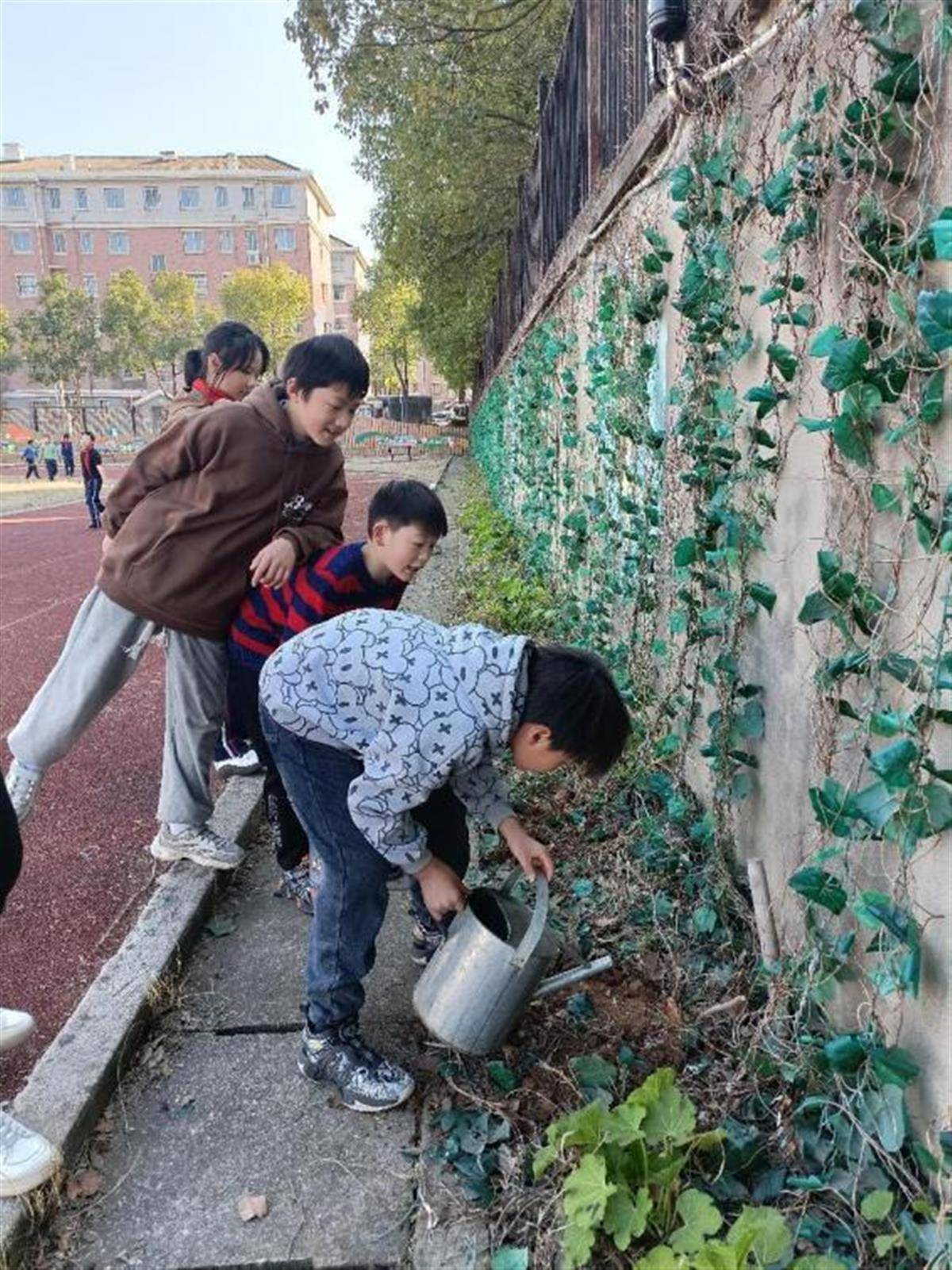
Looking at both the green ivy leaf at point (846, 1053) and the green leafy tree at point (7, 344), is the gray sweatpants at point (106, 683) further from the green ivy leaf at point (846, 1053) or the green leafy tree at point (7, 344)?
the green leafy tree at point (7, 344)

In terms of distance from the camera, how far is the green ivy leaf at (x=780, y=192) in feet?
6.20

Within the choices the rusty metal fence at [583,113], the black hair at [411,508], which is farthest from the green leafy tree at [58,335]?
the black hair at [411,508]

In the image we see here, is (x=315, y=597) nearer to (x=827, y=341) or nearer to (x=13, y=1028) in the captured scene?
(x=13, y=1028)

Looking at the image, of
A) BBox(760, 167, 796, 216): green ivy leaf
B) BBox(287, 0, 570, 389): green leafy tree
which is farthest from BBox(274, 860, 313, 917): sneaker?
BBox(287, 0, 570, 389): green leafy tree

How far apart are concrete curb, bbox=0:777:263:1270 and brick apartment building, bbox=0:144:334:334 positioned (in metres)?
67.0

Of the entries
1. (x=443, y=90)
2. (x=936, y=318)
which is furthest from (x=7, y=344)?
(x=936, y=318)

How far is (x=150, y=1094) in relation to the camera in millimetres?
2223

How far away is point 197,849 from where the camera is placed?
10.2ft

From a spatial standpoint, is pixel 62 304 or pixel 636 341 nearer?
pixel 636 341

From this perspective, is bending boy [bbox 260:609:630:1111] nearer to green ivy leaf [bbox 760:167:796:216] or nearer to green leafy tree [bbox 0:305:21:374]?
green ivy leaf [bbox 760:167:796:216]

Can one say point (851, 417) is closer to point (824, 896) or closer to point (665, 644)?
point (824, 896)

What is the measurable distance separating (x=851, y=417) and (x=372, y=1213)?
1.73 metres

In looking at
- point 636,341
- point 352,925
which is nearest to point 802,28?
point 636,341

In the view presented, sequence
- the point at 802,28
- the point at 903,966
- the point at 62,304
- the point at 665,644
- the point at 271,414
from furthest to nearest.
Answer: the point at 62,304
the point at 665,644
the point at 271,414
the point at 802,28
the point at 903,966
